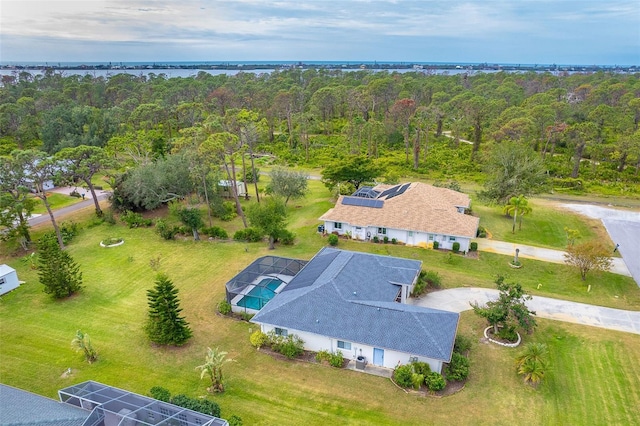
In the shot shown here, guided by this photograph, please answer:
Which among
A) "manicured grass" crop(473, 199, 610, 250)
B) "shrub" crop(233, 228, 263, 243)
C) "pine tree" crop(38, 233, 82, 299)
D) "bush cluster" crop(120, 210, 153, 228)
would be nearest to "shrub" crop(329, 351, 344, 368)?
"shrub" crop(233, 228, 263, 243)

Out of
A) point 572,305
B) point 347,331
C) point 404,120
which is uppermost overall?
point 404,120

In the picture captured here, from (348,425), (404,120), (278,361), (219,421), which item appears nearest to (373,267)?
(278,361)

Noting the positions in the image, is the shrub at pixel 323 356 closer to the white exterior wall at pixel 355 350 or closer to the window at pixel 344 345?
the white exterior wall at pixel 355 350

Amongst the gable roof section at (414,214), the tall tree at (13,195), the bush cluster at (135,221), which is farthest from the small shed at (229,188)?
the tall tree at (13,195)

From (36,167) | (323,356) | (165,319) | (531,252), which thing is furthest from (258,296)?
(36,167)

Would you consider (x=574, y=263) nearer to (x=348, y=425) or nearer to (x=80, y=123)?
(x=348, y=425)
